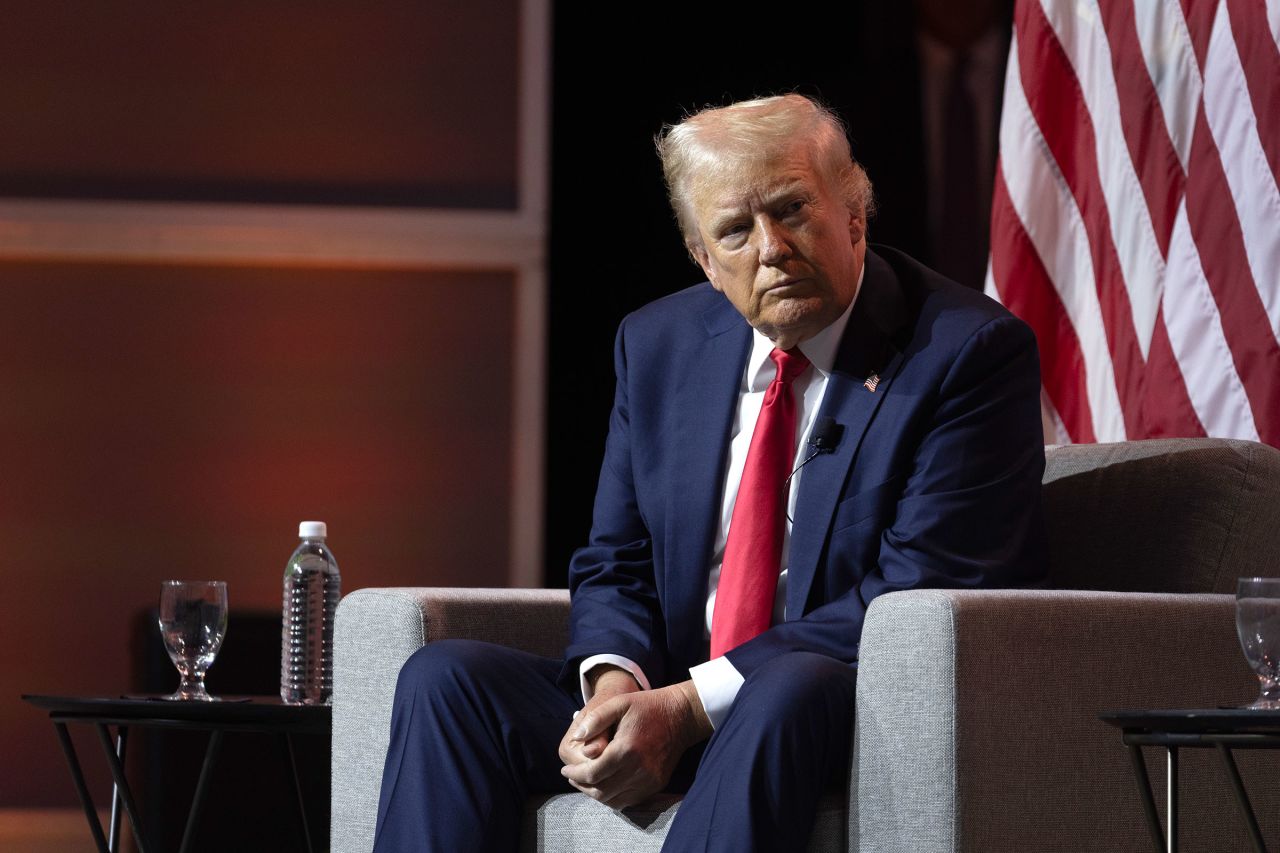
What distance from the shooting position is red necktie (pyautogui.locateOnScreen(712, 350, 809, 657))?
6.70ft

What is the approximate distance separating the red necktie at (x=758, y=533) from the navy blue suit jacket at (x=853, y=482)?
0.13 ft

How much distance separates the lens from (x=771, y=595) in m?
2.05

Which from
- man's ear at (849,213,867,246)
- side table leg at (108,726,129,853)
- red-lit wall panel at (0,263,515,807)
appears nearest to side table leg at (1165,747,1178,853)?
man's ear at (849,213,867,246)

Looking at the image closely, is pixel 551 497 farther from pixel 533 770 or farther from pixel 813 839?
pixel 813 839

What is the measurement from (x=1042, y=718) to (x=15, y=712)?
339 centimetres

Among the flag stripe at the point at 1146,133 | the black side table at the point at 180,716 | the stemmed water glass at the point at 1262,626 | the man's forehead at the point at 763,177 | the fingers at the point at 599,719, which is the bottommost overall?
the black side table at the point at 180,716

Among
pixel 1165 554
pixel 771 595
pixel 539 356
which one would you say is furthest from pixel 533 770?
pixel 539 356

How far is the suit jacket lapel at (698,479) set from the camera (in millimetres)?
2113

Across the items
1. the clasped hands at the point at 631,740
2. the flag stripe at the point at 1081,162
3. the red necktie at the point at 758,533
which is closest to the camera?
the clasped hands at the point at 631,740

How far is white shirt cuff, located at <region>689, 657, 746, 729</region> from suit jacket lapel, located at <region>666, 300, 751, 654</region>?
9.0 inches

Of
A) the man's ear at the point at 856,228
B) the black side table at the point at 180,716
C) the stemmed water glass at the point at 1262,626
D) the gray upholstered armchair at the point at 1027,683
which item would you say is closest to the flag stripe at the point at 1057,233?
the gray upholstered armchair at the point at 1027,683

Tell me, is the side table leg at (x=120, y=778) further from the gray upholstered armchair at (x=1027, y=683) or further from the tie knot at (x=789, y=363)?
the tie knot at (x=789, y=363)

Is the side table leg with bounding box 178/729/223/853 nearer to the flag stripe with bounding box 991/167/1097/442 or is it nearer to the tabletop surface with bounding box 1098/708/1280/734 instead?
the tabletop surface with bounding box 1098/708/1280/734

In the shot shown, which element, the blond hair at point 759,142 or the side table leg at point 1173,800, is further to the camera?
the blond hair at point 759,142
